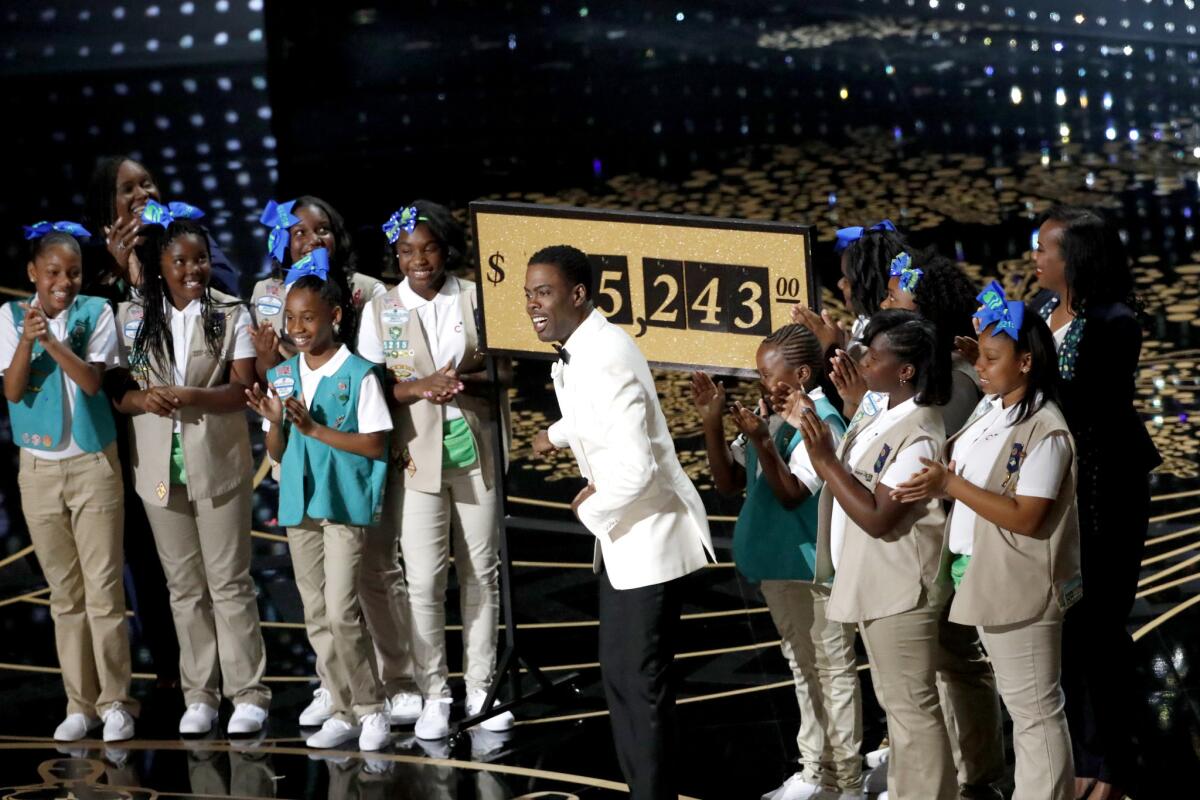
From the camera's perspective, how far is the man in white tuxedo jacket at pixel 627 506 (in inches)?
178

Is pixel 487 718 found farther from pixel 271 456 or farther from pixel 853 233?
pixel 853 233

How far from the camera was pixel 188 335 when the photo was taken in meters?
5.75

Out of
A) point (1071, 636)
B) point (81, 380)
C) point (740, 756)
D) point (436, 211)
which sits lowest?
point (740, 756)

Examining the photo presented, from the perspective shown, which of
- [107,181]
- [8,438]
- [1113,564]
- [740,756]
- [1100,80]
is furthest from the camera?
[1100,80]

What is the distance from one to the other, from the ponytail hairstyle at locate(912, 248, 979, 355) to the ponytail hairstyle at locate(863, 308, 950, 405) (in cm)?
50

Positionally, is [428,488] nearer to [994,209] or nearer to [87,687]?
[87,687]

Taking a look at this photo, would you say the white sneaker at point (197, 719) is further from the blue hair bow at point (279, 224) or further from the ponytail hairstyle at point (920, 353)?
the ponytail hairstyle at point (920, 353)

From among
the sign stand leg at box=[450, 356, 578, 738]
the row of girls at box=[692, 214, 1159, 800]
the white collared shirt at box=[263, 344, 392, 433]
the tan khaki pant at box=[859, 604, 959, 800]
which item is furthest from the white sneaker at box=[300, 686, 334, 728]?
the tan khaki pant at box=[859, 604, 959, 800]

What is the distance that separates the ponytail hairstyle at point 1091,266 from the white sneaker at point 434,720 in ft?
7.60

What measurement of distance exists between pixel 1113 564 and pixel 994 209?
713cm

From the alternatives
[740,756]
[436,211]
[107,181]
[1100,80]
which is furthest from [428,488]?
[1100,80]

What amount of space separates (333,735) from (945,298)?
7.65 feet

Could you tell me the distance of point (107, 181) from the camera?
640 cm

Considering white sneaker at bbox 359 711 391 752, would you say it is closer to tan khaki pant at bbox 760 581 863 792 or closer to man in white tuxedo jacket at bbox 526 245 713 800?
man in white tuxedo jacket at bbox 526 245 713 800
